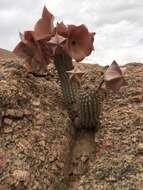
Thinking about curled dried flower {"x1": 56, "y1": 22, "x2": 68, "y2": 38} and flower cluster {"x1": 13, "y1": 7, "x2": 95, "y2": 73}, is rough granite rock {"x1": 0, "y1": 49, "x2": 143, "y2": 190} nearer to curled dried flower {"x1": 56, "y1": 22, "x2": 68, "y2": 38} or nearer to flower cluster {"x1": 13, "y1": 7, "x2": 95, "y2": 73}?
flower cluster {"x1": 13, "y1": 7, "x2": 95, "y2": 73}

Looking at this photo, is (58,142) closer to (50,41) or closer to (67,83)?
(67,83)

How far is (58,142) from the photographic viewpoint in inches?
210

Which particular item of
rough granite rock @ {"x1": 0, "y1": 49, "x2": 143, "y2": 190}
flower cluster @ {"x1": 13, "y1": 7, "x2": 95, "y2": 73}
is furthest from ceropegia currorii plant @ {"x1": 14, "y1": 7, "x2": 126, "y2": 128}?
rough granite rock @ {"x1": 0, "y1": 49, "x2": 143, "y2": 190}

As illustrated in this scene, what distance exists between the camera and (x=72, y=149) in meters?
5.44

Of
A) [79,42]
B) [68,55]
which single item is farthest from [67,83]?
[79,42]

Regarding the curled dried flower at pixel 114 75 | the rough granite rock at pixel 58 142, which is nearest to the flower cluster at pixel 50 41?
the rough granite rock at pixel 58 142

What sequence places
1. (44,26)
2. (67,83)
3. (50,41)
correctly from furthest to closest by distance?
1. (67,83)
2. (44,26)
3. (50,41)

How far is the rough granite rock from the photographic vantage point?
15.8 feet

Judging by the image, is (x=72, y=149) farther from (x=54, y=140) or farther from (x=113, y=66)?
(x=113, y=66)

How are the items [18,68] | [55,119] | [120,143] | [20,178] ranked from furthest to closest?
[18,68] → [55,119] → [120,143] → [20,178]

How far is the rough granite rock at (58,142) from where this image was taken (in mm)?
4828

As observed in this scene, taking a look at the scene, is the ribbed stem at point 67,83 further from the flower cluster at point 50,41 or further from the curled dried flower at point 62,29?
the curled dried flower at point 62,29

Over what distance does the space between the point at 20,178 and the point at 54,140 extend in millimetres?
681

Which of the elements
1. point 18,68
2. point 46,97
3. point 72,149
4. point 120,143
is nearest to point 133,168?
point 120,143
